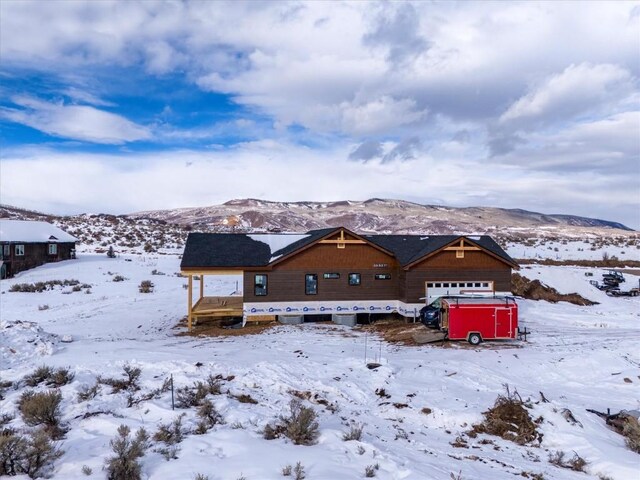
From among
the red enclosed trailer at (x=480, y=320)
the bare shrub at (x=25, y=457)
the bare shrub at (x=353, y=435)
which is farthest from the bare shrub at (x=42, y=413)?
the red enclosed trailer at (x=480, y=320)

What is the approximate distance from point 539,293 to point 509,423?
22.3 m

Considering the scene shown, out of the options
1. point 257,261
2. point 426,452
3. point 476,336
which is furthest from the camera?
point 257,261

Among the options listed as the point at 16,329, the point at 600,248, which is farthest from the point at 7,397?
the point at 600,248

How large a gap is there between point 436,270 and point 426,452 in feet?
49.9

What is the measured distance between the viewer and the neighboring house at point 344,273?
23516 millimetres

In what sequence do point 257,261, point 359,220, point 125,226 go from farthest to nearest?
point 359,220
point 125,226
point 257,261

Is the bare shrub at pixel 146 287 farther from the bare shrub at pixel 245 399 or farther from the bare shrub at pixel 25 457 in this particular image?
the bare shrub at pixel 25 457

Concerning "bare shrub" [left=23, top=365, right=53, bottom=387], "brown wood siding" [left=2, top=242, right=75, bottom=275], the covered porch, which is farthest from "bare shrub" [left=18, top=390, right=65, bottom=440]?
"brown wood siding" [left=2, top=242, right=75, bottom=275]

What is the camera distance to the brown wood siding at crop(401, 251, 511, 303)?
2397 centimetres

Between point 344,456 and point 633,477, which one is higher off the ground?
point 344,456

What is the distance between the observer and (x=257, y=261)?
23438 millimetres

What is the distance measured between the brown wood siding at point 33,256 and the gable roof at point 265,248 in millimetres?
25861

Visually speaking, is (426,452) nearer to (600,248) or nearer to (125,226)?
(600,248)

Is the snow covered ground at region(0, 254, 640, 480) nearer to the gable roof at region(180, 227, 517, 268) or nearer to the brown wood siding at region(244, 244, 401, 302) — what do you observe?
the brown wood siding at region(244, 244, 401, 302)
